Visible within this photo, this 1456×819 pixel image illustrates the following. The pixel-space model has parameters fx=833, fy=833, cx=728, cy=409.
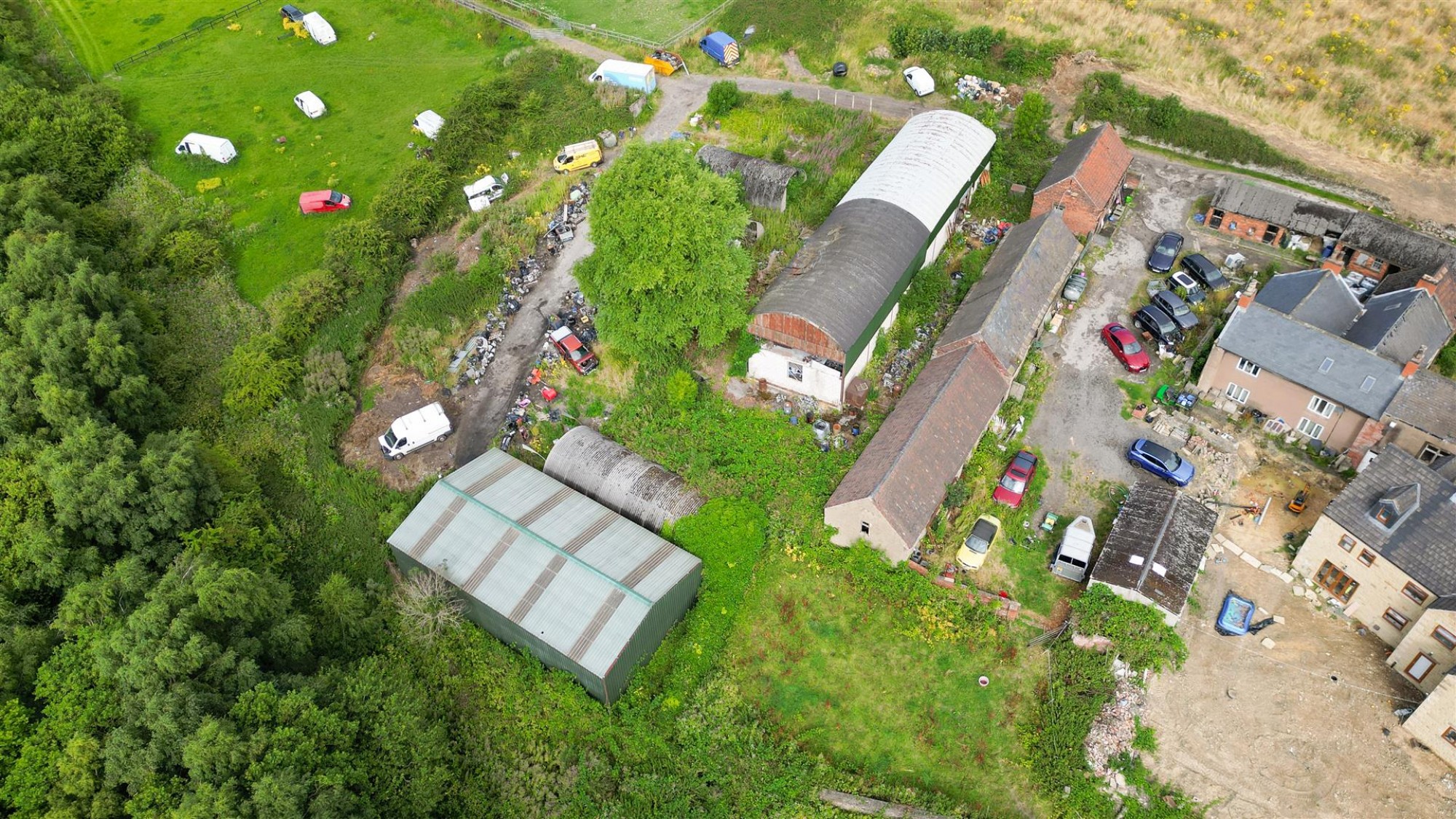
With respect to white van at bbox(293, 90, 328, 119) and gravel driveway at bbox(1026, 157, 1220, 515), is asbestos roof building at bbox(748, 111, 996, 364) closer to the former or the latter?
gravel driveway at bbox(1026, 157, 1220, 515)

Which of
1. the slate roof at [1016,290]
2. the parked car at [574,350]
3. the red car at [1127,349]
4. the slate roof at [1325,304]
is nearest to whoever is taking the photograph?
the slate roof at [1325,304]

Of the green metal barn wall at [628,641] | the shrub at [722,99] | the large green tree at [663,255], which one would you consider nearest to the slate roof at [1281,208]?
the large green tree at [663,255]

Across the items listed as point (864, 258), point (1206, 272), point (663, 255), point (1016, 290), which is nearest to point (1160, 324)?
point (1206, 272)

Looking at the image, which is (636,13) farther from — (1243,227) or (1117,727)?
(1117,727)

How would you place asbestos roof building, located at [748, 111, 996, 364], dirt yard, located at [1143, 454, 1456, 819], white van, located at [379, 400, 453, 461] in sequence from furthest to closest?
white van, located at [379, 400, 453, 461], asbestos roof building, located at [748, 111, 996, 364], dirt yard, located at [1143, 454, 1456, 819]

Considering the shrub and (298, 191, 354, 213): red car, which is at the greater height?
the shrub

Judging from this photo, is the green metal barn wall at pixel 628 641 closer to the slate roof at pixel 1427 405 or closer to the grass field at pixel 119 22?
the slate roof at pixel 1427 405

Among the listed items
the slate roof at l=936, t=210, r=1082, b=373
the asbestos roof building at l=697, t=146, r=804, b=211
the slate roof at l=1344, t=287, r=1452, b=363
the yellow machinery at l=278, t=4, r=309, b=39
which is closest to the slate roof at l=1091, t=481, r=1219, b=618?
the slate roof at l=936, t=210, r=1082, b=373

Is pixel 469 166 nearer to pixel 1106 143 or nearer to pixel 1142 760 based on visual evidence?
pixel 1106 143
